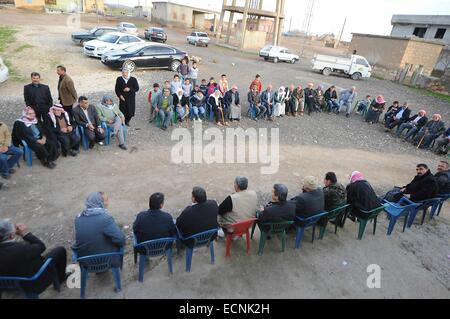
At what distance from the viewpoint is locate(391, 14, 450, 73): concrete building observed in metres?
26.6

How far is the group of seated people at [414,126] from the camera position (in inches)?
416

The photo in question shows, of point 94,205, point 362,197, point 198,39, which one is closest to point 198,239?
point 94,205

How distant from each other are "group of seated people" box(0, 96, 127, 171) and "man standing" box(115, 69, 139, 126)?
973 millimetres

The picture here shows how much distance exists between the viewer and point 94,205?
355 centimetres

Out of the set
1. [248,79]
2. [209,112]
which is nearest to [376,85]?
[248,79]

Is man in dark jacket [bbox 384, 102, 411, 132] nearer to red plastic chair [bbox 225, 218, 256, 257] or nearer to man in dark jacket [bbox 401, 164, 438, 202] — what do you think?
man in dark jacket [bbox 401, 164, 438, 202]

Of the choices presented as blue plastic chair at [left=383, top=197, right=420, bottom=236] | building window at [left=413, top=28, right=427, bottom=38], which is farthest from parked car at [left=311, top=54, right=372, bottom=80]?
blue plastic chair at [left=383, top=197, right=420, bottom=236]

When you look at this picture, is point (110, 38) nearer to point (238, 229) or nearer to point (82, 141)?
point (82, 141)

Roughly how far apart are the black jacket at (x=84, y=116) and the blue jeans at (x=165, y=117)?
2.07 metres

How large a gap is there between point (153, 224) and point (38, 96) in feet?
17.1

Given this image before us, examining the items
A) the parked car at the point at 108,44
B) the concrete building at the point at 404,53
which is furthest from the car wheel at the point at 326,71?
the parked car at the point at 108,44

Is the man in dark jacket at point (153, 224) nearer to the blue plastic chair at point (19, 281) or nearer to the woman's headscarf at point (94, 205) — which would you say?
the woman's headscarf at point (94, 205)
